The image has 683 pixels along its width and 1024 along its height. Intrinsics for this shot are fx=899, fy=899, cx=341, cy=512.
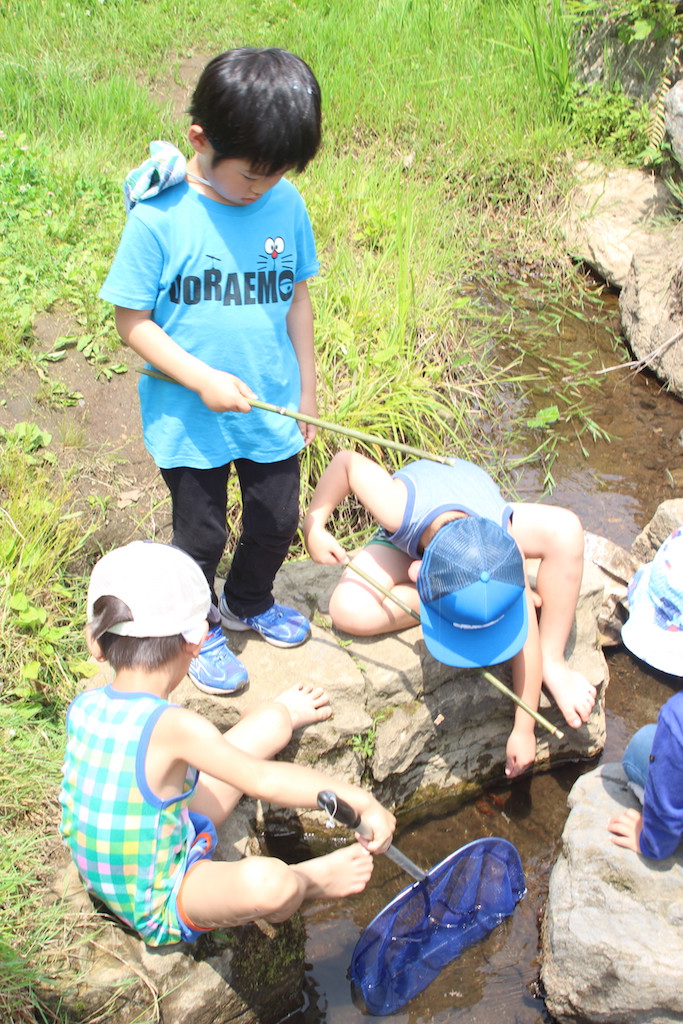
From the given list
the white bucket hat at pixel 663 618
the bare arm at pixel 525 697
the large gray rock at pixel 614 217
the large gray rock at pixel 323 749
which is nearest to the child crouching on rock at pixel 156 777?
the large gray rock at pixel 323 749

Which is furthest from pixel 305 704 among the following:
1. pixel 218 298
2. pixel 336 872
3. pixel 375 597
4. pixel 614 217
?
pixel 614 217

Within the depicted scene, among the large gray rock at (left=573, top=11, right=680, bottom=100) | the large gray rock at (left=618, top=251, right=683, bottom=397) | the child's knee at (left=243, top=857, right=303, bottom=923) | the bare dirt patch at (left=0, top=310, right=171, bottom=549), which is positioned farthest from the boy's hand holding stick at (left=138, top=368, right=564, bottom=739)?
the large gray rock at (left=573, top=11, right=680, bottom=100)

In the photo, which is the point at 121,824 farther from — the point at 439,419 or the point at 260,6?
the point at 260,6

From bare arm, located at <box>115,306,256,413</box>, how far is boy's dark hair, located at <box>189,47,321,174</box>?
16.8 inches

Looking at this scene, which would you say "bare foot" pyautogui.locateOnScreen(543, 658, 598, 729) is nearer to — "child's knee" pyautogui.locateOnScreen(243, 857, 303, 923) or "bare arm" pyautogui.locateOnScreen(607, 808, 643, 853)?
"bare arm" pyautogui.locateOnScreen(607, 808, 643, 853)

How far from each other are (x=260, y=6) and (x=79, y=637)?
545 cm

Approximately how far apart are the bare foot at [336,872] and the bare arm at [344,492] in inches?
33.6

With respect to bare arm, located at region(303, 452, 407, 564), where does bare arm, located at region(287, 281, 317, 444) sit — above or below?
above

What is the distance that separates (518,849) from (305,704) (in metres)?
0.81

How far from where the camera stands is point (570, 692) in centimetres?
275

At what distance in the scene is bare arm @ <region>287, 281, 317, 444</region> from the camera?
8.07 ft

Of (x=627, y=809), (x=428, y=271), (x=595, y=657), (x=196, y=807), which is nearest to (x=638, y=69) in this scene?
(x=428, y=271)

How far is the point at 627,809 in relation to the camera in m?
2.44

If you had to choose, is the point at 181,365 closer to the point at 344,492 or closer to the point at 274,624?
the point at 344,492
